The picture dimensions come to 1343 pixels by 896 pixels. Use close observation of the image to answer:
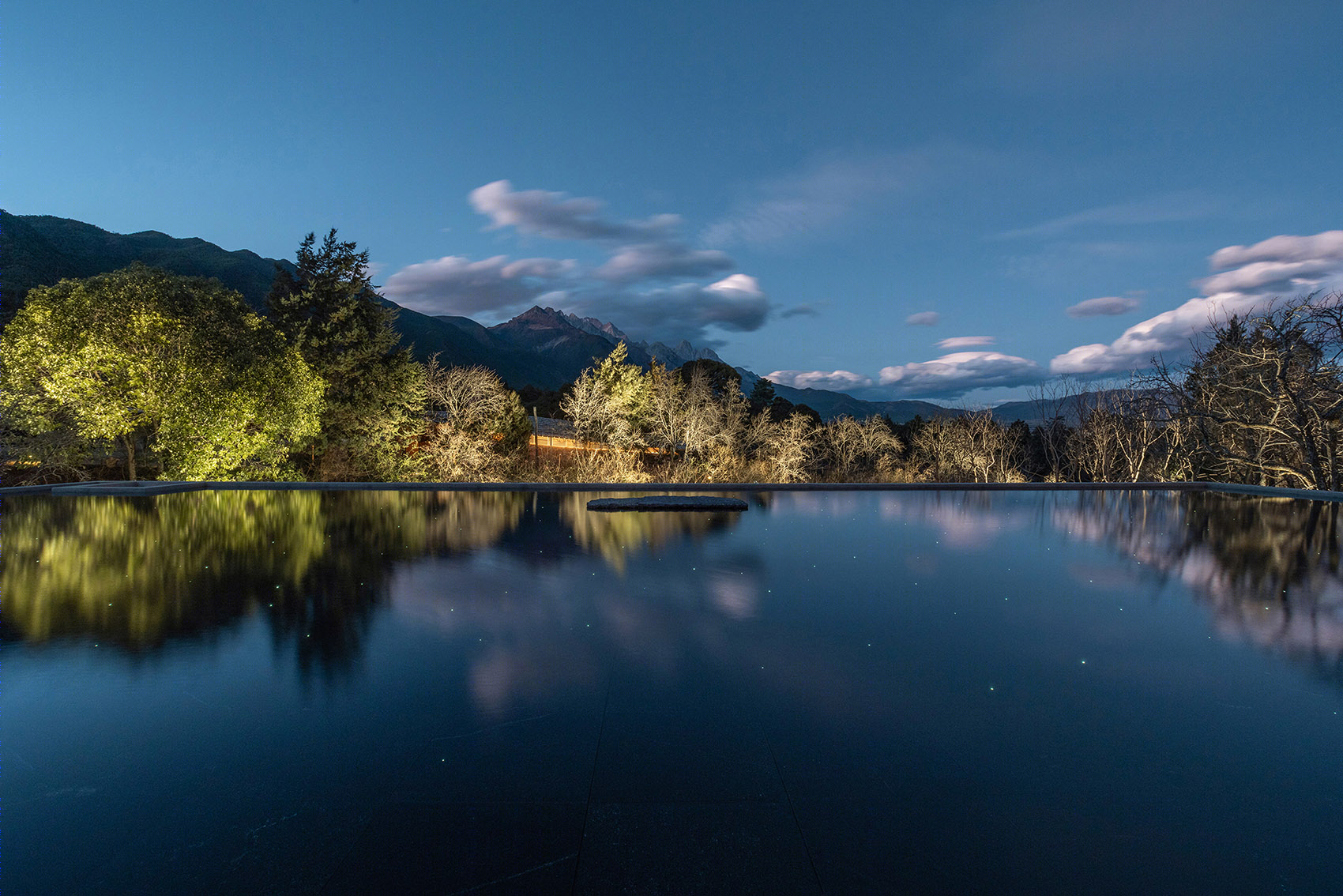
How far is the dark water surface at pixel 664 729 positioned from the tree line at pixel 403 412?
31.6ft

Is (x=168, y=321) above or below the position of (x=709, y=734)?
above

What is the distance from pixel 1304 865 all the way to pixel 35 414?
1746 cm

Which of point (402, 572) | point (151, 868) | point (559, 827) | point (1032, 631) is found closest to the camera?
point (151, 868)

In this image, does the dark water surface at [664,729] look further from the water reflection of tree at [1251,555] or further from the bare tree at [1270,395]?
the bare tree at [1270,395]

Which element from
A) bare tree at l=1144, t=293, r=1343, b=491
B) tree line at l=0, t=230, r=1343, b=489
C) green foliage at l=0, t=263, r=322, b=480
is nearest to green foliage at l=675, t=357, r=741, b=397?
tree line at l=0, t=230, r=1343, b=489

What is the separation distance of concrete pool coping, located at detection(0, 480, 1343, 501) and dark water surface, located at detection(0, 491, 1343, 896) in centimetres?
644

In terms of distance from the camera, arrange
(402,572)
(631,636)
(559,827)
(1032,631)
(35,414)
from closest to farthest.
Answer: (559,827)
(631,636)
(1032,631)
(402,572)
(35,414)

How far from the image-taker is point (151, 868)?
141cm

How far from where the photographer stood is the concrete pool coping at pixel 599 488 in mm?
10117

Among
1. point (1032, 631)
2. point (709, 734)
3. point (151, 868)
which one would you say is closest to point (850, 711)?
point (709, 734)

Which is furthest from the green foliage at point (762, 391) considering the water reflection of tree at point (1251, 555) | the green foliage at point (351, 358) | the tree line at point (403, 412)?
the water reflection of tree at point (1251, 555)

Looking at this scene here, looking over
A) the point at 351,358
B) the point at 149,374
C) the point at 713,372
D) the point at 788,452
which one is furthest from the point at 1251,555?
the point at 713,372

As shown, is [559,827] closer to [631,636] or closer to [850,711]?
[850,711]

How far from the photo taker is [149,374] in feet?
39.8
